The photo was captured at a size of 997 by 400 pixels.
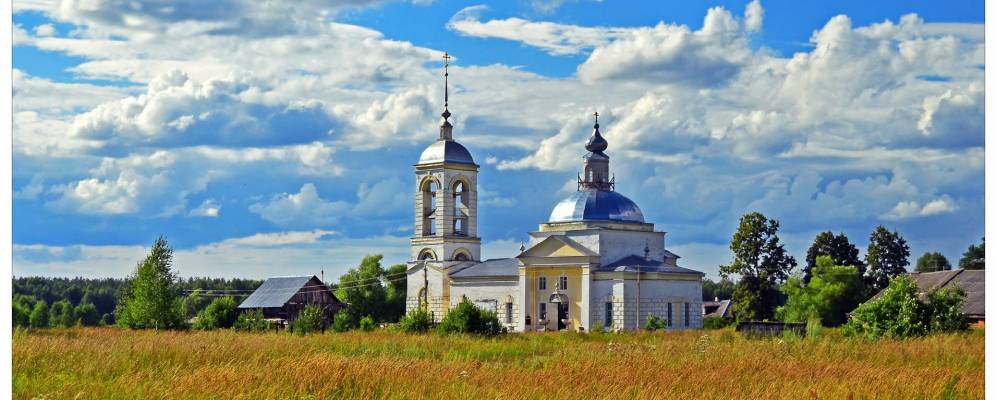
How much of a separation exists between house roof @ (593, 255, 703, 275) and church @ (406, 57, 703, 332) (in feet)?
0.16

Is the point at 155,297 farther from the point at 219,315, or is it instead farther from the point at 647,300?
the point at 647,300

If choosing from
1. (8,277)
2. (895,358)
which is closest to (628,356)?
(895,358)

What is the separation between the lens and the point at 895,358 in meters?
25.0

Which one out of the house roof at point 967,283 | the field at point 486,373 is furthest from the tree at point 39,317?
the house roof at point 967,283

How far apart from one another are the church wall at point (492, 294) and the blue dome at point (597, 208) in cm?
438

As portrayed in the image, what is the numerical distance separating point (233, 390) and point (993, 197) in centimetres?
930

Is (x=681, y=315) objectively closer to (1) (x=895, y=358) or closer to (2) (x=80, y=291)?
(1) (x=895, y=358)

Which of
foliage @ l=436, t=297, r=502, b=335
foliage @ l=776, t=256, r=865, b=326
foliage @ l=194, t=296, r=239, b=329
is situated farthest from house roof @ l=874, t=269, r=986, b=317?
foliage @ l=194, t=296, r=239, b=329

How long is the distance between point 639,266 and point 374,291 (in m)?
29.9

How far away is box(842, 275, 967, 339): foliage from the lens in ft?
108

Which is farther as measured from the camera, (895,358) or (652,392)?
(895,358)

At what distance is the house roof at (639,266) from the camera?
62375mm

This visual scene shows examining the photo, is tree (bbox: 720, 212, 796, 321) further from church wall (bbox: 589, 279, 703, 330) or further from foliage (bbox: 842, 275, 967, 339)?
foliage (bbox: 842, 275, 967, 339)

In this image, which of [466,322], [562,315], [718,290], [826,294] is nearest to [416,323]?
[466,322]
